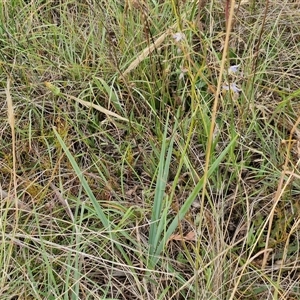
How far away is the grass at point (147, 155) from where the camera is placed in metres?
1.08

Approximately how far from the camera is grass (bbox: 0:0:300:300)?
108cm

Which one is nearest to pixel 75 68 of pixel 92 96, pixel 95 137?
pixel 92 96

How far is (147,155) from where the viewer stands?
131 cm

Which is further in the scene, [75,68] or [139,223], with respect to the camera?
[75,68]

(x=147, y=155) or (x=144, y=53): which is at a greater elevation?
(x=144, y=53)

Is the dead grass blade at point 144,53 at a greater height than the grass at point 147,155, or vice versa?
the dead grass blade at point 144,53

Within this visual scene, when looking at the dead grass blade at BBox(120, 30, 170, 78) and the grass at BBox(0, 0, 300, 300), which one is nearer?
the grass at BBox(0, 0, 300, 300)

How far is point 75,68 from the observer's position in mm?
1498

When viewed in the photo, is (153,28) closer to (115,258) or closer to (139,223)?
(139,223)

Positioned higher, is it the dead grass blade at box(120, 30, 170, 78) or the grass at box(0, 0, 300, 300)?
the dead grass blade at box(120, 30, 170, 78)

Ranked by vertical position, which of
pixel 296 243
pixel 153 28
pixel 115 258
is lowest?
pixel 296 243

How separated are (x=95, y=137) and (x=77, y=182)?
15 cm

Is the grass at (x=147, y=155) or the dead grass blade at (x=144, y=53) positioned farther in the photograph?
the dead grass blade at (x=144, y=53)

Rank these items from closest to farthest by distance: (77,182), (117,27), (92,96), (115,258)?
1. (115,258)
2. (77,182)
3. (92,96)
4. (117,27)
